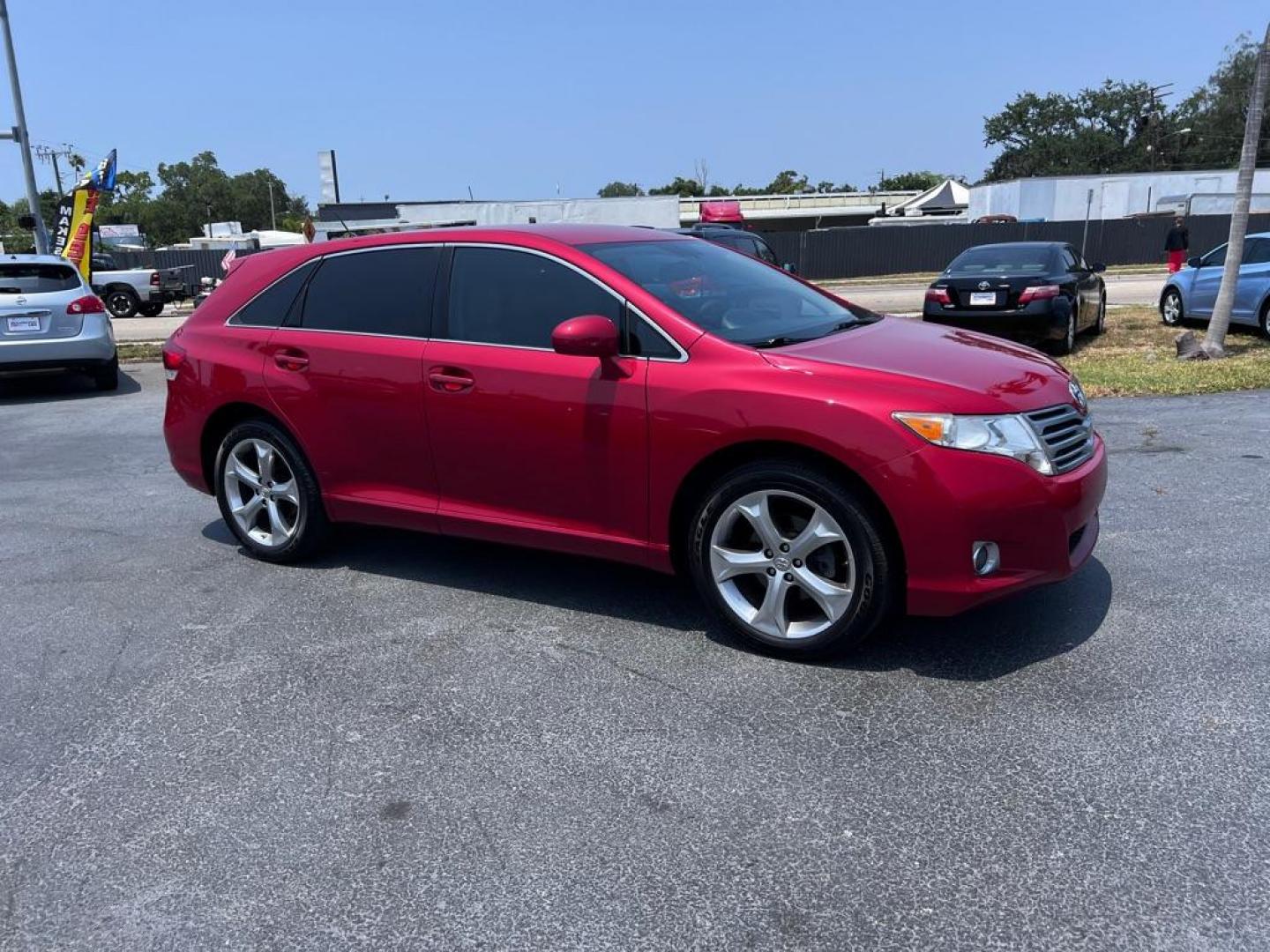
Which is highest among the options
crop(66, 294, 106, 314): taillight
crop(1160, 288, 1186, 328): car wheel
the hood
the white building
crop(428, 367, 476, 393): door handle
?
the white building

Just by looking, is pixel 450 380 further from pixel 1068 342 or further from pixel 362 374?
pixel 1068 342

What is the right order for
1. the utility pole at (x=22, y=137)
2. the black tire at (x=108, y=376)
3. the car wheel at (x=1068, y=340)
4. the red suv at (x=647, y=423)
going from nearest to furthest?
A: the red suv at (x=647, y=423) → the black tire at (x=108, y=376) → the car wheel at (x=1068, y=340) → the utility pole at (x=22, y=137)

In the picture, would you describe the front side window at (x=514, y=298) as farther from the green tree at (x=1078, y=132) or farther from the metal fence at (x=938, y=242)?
the green tree at (x=1078, y=132)

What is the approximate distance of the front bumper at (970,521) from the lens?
11.6ft

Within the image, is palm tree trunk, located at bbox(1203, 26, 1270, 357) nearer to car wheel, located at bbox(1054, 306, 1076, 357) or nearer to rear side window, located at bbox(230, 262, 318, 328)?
car wheel, located at bbox(1054, 306, 1076, 357)

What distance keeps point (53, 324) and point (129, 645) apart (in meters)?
8.53

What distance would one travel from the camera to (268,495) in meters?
5.31

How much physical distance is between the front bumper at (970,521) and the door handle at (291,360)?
9.44 feet

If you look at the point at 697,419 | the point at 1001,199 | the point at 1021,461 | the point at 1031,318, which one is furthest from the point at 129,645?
the point at 1001,199

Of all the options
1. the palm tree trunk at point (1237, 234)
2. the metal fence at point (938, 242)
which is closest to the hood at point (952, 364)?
the palm tree trunk at point (1237, 234)

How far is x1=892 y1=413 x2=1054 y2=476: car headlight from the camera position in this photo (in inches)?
141

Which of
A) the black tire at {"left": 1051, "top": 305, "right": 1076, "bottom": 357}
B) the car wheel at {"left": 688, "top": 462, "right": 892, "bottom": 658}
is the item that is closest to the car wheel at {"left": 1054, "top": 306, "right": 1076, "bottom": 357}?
the black tire at {"left": 1051, "top": 305, "right": 1076, "bottom": 357}

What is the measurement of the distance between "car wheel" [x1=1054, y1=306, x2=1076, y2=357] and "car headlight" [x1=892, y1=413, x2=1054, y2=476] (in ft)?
30.8

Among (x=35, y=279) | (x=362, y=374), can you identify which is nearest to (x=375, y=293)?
(x=362, y=374)
